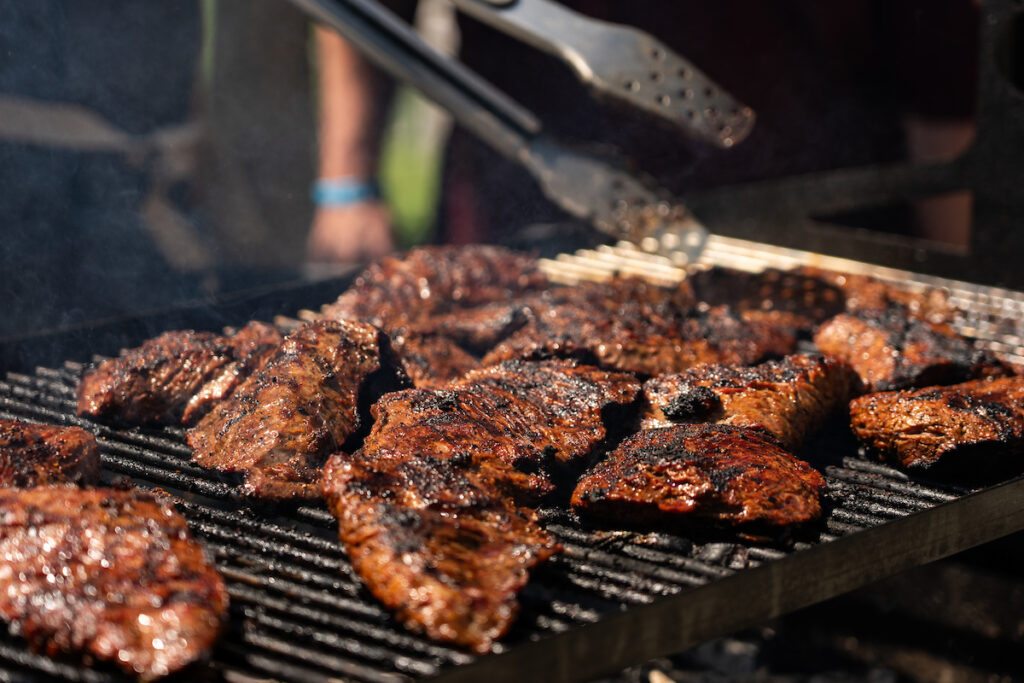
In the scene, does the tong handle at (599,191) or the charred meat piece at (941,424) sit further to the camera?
the tong handle at (599,191)

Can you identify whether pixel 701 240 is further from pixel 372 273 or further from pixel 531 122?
pixel 372 273

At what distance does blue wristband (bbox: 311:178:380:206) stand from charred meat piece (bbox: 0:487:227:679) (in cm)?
568

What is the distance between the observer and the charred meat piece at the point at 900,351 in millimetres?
3447

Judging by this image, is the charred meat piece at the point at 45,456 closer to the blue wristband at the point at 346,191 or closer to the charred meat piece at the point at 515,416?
the charred meat piece at the point at 515,416

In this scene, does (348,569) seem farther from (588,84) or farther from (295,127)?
(295,127)

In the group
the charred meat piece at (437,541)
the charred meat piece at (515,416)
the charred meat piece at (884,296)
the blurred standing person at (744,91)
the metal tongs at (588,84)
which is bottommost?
the charred meat piece at (437,541)

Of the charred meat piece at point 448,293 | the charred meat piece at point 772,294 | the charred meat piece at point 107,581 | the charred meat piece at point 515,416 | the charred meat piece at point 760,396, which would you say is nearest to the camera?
the charred meat piece at point 107,581

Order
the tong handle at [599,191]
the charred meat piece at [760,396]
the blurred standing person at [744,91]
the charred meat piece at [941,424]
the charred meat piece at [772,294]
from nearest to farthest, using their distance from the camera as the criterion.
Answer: the charred meat piece at [941,424] → the charred meat piece at [760,396] → the charred meat piece at [772,294] → the tong handle at [599,191] → the blurred standing person at [744,91]

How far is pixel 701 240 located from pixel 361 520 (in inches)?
110

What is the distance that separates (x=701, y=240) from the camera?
460cm

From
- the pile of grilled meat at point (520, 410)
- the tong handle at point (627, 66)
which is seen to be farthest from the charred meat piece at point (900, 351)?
the tong handle at point (627, 66)

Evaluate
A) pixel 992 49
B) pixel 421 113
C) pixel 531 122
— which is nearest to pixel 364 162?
pixel 421 113

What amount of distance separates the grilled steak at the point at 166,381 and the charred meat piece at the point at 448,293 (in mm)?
620

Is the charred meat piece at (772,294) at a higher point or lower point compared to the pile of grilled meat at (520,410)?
higher
